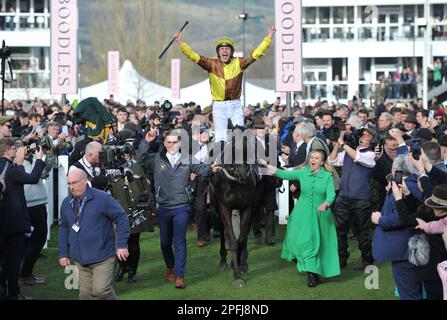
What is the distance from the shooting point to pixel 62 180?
57.8 ft

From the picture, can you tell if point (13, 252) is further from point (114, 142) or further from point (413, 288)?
point (413, 288)

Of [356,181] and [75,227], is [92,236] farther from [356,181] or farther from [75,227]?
[356,181]

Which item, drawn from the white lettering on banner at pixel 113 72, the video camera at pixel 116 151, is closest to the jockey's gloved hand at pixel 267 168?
the video camera at pixel 116 151

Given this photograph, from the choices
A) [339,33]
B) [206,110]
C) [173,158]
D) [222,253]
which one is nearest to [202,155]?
[173,158]

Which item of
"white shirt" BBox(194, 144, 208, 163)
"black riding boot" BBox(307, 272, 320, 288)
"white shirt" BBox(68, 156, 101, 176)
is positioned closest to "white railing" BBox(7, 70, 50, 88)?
"white shirt" BBox(194, 144, 208, 163)

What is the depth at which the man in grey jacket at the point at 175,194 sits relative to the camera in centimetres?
1213

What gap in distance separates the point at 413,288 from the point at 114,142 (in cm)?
435

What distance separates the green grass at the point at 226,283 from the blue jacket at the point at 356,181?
102 centimetres

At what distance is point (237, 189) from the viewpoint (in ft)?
42.1

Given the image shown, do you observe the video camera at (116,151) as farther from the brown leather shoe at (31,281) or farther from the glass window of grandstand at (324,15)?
the glass window of grandstand at (324,15)

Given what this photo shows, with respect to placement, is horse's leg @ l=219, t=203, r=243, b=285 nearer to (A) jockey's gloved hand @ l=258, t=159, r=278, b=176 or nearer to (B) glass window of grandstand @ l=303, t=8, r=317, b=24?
(A) jockey's gloved hand @ l=258, t=159, r=278, b=176

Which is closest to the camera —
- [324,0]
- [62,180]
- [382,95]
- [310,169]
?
[310,169]

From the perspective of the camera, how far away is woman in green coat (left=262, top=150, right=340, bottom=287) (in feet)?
40.2

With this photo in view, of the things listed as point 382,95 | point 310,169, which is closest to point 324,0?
point 382,95
